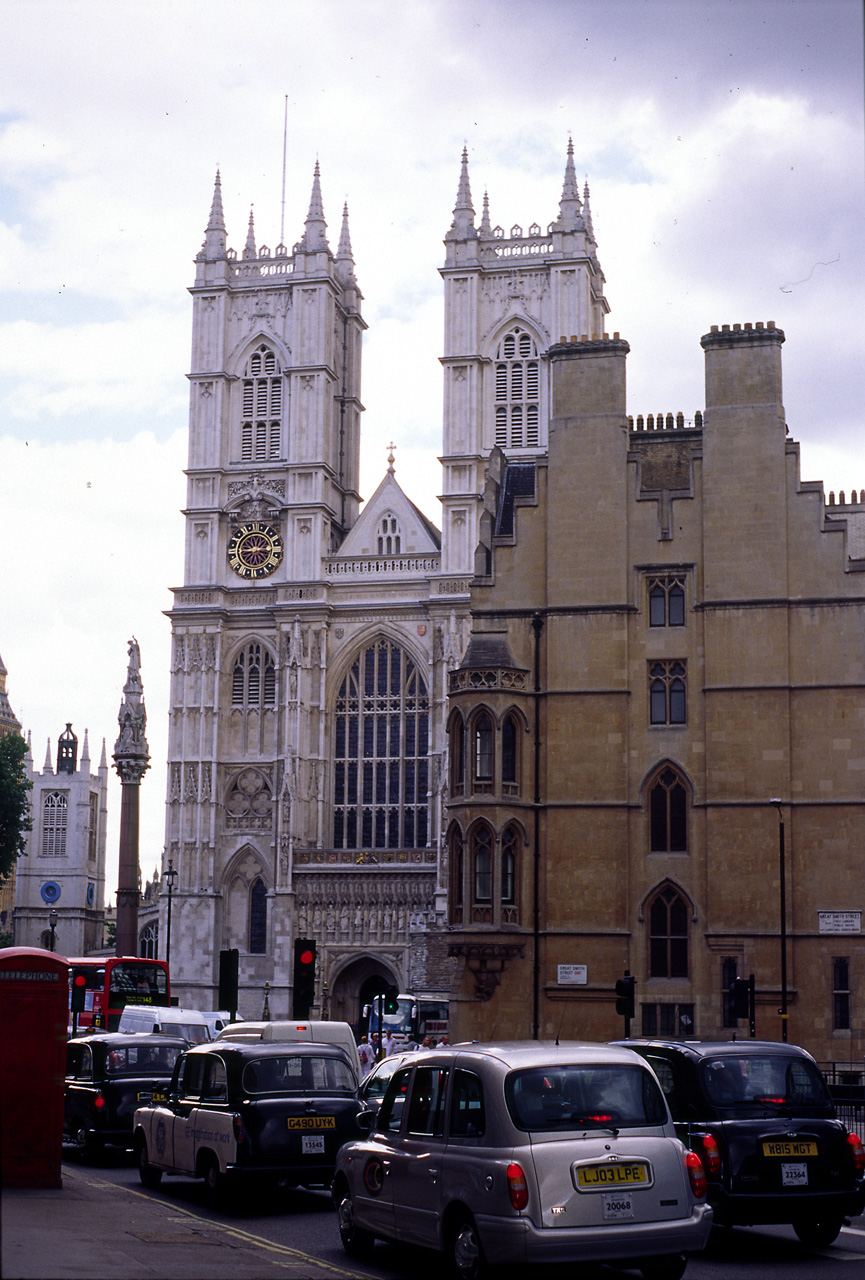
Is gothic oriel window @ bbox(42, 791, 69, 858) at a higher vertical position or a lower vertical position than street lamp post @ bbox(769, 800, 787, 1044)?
higher

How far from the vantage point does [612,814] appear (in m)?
30.0

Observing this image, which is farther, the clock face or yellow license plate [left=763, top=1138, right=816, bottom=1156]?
the clock face

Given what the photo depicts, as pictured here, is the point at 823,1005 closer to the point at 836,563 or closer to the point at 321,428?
the point at 836,563

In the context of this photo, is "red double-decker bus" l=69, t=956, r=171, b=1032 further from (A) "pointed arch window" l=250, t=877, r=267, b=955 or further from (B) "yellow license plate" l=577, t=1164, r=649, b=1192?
(B) "yellow license plate" l=577, t=1164, r=649, b=1192

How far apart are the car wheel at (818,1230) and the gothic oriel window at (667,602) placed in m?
18.7

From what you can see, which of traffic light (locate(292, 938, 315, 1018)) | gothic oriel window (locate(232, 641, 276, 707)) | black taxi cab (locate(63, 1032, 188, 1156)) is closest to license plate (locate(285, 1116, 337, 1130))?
black taxi cab (locate(63, 1032, 188, 1156))

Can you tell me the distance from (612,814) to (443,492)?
3749 centimetres

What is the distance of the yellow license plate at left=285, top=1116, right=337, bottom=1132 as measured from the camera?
14273 mm

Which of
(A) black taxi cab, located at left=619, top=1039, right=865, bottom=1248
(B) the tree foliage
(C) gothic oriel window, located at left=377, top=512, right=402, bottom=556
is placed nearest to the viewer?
(A) black taxi cab, located at left=619, top=1039, right=865, bottom=1248

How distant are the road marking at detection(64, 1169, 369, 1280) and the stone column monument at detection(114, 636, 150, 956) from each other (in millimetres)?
38286

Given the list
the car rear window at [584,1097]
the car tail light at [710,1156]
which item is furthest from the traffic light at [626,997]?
the car rear window at [584,1097]

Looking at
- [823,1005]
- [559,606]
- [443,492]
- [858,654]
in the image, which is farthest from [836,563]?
[443,492]

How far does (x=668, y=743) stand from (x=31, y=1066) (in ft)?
57.6

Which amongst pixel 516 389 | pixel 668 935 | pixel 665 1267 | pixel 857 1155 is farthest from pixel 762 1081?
pixel 516 389
